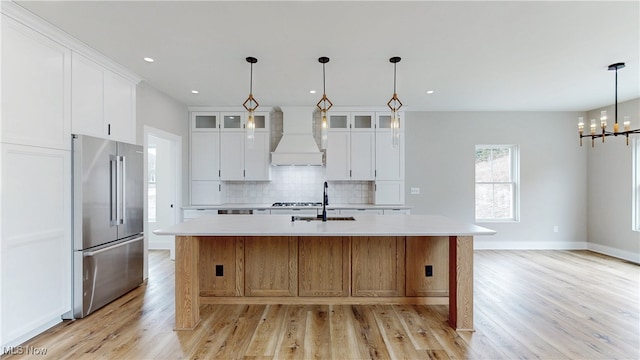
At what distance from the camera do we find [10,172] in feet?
7.23

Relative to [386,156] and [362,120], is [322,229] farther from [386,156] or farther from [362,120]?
[362,120]

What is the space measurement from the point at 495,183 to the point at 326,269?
4267 mm

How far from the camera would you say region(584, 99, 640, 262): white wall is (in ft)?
15.4

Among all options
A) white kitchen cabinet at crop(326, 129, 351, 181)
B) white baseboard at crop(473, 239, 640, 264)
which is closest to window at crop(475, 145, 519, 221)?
white baseboard at crop(473, 239, 640, 264)

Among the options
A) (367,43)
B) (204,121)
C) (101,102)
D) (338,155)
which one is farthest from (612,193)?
(101,102)

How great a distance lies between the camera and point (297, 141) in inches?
201

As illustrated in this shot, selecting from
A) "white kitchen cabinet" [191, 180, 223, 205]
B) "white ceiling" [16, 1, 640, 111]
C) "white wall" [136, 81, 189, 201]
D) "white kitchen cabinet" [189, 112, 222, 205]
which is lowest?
"white kitchen cabinet" [191, 180, 223, 205]

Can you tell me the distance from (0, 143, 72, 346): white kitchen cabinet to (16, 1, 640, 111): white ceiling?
120cm

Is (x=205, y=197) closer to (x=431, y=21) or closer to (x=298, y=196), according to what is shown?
(x=298, y=196)

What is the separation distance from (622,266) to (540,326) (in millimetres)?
3142

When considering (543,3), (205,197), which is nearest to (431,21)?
(543,3)

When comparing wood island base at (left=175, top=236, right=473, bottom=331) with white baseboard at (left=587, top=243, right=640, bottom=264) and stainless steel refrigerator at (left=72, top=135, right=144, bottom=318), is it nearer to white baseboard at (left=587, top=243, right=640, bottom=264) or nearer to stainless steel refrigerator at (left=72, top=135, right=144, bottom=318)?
stainless steel refrigerator at (left=72, top=135, right=144, bottom=318)

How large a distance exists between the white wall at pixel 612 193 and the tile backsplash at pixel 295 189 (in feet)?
13.2

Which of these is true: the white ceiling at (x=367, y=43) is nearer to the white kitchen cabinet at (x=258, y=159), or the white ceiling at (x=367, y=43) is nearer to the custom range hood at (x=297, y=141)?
the custom range hood at (x=297, y=141)
